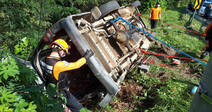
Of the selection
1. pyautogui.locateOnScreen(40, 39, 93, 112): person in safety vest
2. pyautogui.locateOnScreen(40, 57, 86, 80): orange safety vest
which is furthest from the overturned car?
Result: pyautogui.locateOnScreen(40, 57, 86, 80): orange safety vest

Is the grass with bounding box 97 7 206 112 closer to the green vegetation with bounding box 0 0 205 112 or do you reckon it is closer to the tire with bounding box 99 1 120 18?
the green vegetation with bounding box 0 0 205 112

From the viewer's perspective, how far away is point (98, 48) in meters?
3.16

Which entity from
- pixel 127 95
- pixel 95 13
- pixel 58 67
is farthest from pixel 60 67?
pixel 127 95

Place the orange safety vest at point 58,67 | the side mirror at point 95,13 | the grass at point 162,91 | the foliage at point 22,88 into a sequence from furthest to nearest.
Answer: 1. the side mirror at point 95,13
2. the grass at point 162,91
3. the orange safety vest at point 58,67
4. the foliage at point 22,88

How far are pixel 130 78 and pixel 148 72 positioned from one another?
2.41 ft

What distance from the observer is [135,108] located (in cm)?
345

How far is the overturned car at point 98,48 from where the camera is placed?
9.24ft

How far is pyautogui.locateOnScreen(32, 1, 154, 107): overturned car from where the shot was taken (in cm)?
282

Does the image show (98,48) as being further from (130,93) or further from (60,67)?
(130,93)

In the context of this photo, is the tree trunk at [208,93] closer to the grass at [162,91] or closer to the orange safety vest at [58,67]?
the orange safety vest at [58,67]

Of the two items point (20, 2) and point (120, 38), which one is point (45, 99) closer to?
point (120, 38)

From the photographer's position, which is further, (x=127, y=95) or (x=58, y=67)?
(x=127, y=95)

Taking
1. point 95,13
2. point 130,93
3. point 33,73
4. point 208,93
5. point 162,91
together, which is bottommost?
point 162,91

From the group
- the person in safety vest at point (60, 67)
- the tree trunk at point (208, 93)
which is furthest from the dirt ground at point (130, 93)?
the tree trunk at point (208, 93)
